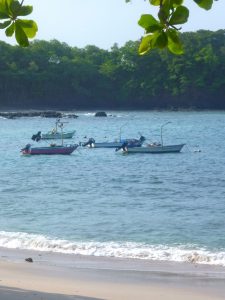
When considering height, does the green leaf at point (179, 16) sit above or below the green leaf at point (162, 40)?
above

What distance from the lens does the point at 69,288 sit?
938 cm

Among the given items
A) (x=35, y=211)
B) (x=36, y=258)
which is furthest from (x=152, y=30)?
(x=35, y=211)

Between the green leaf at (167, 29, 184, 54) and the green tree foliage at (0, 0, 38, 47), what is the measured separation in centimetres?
52


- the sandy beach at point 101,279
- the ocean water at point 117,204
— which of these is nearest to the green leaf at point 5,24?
the sandy beach at point 101,279

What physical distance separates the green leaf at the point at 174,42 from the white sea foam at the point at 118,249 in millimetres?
9156

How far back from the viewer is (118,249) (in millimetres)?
13094

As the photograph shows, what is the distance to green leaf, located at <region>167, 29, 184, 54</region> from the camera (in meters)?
2.86

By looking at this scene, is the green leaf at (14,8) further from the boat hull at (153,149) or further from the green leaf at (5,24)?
the boat hull at (153,149)

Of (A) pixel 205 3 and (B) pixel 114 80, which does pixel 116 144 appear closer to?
(A) pixel 205 3

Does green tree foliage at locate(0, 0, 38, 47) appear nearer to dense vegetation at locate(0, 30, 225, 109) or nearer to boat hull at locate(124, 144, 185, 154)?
boat hull at locate(124, 144, 185, 154)

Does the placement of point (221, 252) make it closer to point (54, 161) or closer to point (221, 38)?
point (54, 161)

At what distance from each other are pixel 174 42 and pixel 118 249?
34.1 ft

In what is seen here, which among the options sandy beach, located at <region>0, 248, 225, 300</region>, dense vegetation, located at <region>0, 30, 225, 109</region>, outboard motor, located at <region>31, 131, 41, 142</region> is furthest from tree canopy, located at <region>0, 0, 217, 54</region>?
dense vegetation, located at <region>0, 30, 225, 109</region>

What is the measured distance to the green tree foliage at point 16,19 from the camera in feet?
9.68
